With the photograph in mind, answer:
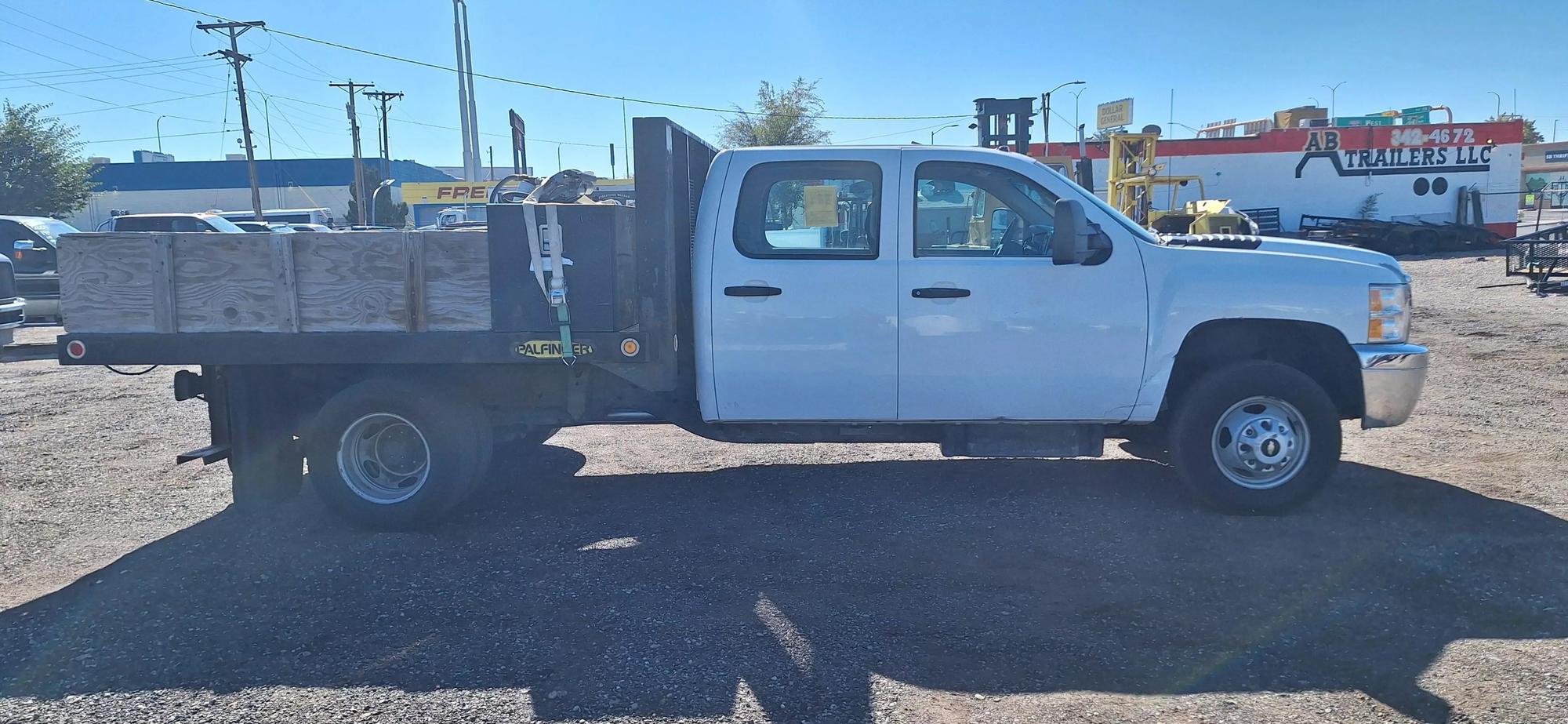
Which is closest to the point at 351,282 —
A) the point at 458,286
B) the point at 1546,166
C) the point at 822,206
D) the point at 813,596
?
the point at 458,286

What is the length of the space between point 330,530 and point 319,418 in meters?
0.68

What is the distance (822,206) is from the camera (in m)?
5.52

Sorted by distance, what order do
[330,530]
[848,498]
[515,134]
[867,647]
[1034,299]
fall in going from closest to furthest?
[867,647] < [1034,299] < [330,530] < [848,498] < [515,134]

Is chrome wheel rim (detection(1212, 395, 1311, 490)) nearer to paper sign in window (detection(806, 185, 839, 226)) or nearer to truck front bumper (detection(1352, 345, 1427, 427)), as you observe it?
truck front bumper (detection(1352, 345, 1427, 427))

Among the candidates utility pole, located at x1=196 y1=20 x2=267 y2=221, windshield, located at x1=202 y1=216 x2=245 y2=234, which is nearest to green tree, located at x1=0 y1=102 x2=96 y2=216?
utility pole, located at x1=196 y1=20 x2=267 y2=221

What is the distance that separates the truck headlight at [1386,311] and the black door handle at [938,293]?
210 cm

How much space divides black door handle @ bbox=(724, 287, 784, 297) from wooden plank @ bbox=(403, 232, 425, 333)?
5.05ft

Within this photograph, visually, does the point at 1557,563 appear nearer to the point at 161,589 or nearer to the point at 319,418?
the point at 319,418

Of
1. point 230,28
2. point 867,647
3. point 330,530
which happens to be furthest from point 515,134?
point 867,647

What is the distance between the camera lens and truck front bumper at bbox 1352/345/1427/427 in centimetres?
545

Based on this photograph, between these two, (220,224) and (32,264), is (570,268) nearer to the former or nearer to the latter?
(32,264)

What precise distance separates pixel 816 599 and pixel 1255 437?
2613 millimetres

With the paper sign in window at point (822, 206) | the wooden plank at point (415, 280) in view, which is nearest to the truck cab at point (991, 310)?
the paper sign in window at point (822, 206)

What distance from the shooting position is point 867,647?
4156mm
